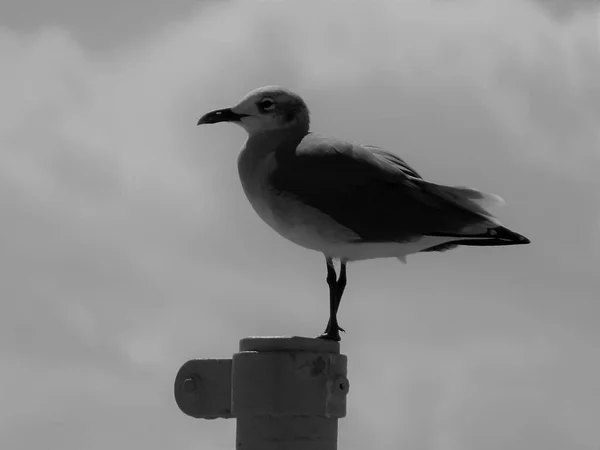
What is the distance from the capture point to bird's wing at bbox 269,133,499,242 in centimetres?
653

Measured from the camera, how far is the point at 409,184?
665 centimetres

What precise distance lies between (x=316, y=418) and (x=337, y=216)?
186 cm

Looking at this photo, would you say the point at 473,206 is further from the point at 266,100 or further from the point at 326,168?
the point at 266,100

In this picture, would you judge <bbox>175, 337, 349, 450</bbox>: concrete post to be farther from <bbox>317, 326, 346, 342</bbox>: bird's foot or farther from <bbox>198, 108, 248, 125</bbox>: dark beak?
<bbox>198, 108, 248, 125</bbox>: dark beak

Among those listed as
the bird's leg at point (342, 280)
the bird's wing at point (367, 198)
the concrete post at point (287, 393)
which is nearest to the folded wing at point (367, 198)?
A: the bird's wing at point (367, 198)

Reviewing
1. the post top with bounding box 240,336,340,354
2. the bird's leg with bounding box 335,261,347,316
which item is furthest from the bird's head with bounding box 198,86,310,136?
the post top with bounding box 240,336,340,354

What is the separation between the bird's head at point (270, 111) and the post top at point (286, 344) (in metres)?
2.15

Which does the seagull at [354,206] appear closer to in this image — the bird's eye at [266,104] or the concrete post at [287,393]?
the bird's eye at [266,104]

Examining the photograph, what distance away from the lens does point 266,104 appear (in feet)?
22.7

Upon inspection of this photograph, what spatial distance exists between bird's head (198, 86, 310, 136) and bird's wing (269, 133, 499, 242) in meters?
0.38

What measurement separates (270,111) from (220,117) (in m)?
0.39

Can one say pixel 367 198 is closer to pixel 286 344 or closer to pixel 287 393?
pixel 286 344

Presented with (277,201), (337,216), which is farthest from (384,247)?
(277,201)

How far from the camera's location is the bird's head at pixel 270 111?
22.6 ft
